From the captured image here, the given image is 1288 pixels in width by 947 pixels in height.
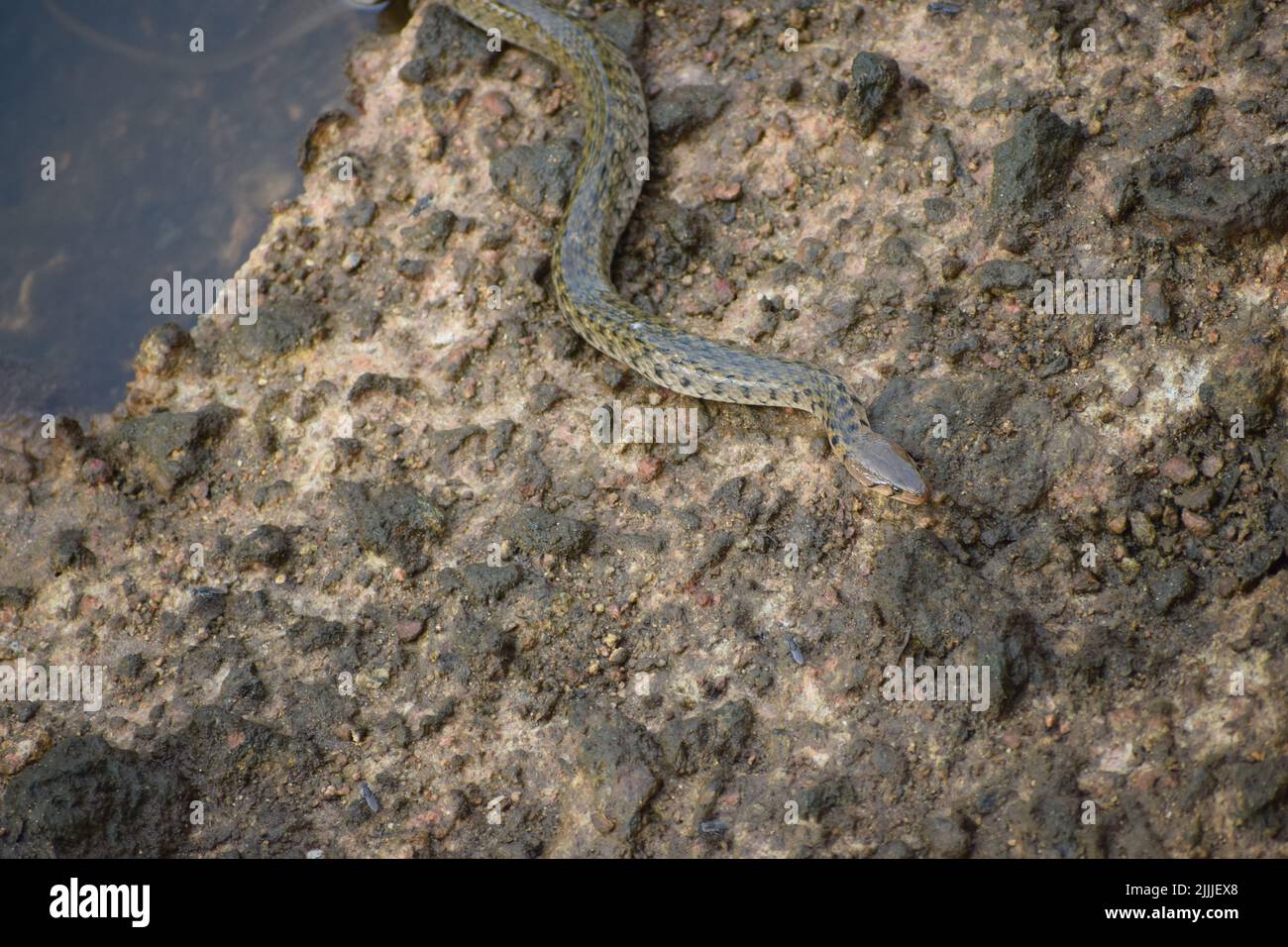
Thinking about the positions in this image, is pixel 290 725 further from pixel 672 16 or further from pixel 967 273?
pixel 672 16

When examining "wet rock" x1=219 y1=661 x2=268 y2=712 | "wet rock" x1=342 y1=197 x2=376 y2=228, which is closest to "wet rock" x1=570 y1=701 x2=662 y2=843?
"wet rock" x1=219 y1=661 x2=268 y2=712

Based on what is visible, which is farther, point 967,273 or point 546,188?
point 546,188

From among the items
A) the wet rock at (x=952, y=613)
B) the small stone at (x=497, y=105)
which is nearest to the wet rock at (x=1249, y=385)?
the wet rock at (x=952, y=613)

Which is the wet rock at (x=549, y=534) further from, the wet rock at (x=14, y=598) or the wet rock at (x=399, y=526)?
the wet rock at (x=14, y=598)

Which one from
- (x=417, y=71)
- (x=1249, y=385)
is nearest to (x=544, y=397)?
(x=417, y=71)

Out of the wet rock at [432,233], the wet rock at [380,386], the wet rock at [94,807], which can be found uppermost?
the wet rock at [432,233]

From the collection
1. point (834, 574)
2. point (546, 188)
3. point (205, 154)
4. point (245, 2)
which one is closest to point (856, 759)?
point (834, 574)

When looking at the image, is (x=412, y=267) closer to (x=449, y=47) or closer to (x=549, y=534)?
(x=449, y=47)
